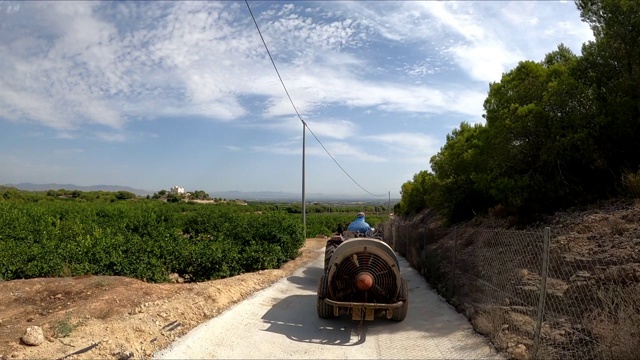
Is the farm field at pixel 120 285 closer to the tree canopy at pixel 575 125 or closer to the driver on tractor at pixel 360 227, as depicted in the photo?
the driver on tractor at pixel 360 227

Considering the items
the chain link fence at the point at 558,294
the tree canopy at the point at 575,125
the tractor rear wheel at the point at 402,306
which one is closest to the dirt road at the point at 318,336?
the tractor rear wheel at the point at 402,306

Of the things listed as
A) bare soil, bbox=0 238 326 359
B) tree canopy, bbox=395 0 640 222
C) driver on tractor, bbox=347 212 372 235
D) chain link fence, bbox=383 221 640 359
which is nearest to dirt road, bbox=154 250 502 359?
bare soil, bbox=0 238 326 359

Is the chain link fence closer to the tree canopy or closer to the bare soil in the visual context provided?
the tree canopy

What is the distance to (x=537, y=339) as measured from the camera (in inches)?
200

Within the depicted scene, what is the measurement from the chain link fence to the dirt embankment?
0.04 ft

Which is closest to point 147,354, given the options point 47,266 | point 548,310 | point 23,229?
point 548,310

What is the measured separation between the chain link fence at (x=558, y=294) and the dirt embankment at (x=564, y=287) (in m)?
0.01

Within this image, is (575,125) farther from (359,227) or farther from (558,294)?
(558,294)

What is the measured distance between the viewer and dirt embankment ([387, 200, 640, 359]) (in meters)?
5.05

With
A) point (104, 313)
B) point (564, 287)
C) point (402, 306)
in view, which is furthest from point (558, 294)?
point (104, 313)

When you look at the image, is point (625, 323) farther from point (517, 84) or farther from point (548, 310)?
point (517, 84)

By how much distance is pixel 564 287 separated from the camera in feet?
22.3

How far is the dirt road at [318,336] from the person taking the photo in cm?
590

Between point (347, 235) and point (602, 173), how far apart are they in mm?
6642
